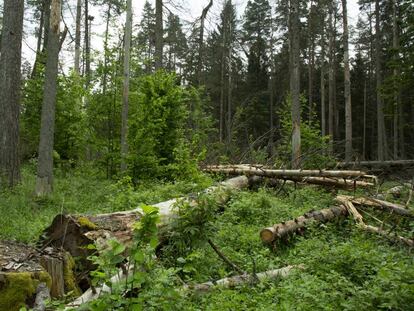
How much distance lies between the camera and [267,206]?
375 inches

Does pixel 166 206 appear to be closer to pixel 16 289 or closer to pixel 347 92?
pixel 16 289

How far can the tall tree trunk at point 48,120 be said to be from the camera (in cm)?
1090

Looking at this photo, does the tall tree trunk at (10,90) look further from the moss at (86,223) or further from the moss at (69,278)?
the moss at (69,278)

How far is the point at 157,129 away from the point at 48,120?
320 cm

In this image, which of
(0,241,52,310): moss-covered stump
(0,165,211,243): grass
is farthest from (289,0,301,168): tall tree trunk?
(0,241,52,310): moss-covered stump

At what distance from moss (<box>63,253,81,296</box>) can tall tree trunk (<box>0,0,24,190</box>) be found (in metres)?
6.66

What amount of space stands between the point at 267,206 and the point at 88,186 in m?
5.87

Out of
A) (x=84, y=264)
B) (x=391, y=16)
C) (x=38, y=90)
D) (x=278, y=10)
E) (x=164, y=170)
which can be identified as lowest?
(x=84, y=264)

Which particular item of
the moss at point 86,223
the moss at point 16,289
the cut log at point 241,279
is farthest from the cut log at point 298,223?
the moss at point 16,289

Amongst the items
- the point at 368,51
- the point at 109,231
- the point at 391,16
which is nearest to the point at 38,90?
the point at 109,231

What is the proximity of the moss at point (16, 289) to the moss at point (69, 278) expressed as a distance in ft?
1.49

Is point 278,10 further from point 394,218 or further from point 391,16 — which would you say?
point 394,218

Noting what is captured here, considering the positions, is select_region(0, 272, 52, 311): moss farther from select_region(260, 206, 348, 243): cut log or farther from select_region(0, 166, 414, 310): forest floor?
select_region(260, 206, 348, 243): cut log

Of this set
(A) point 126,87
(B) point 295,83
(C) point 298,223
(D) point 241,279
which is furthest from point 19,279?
(B) point 295,83
